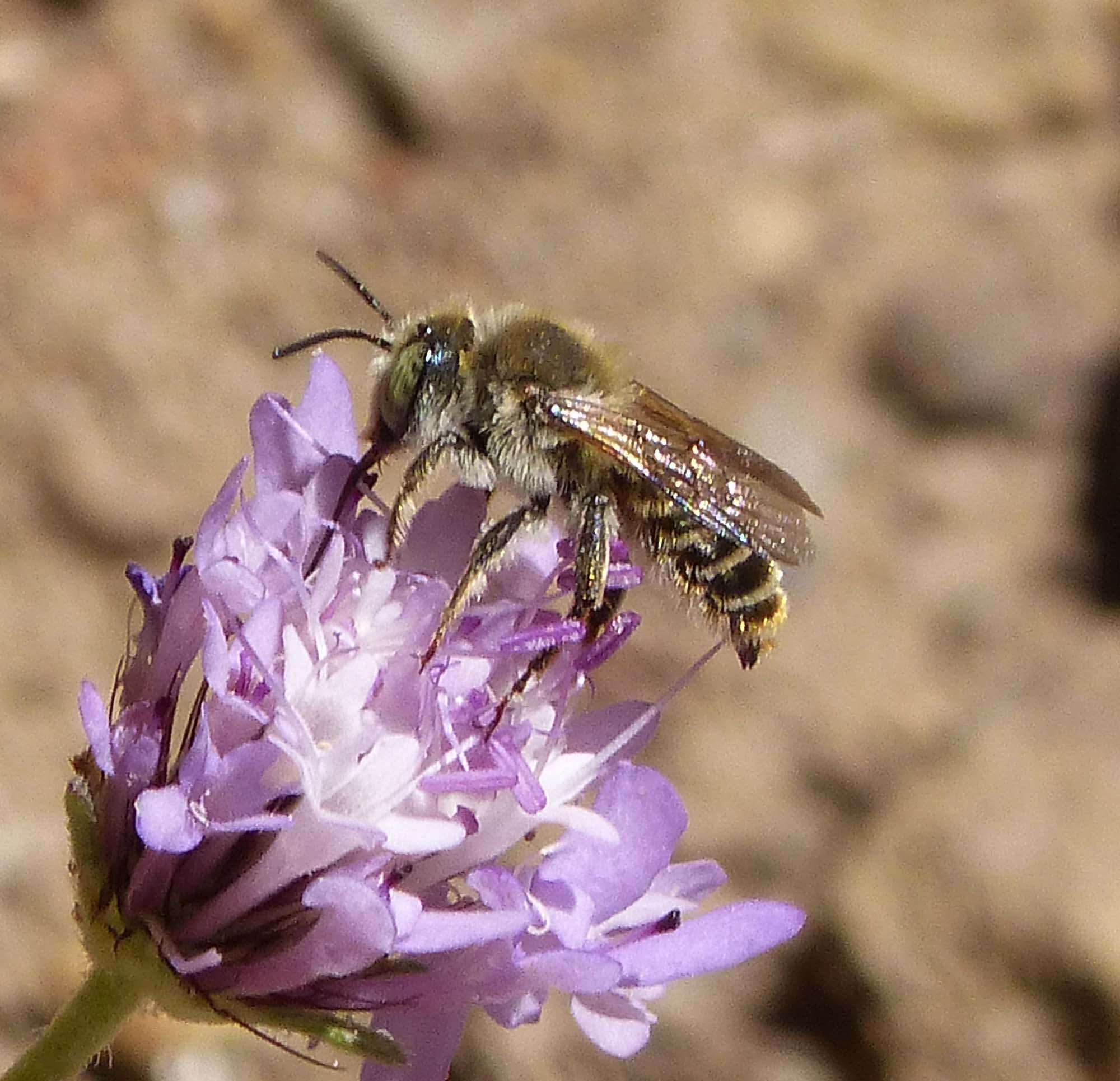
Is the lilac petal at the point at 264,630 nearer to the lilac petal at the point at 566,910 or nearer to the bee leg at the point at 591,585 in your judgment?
the bee leg at the point at 591,585

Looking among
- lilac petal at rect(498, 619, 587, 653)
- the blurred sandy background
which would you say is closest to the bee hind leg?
lilac petal at rect(498, 619, 587, 653)

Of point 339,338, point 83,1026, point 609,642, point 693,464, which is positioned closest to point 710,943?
point 609,642

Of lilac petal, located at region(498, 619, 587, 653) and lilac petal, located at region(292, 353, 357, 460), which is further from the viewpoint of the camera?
lilac petal, located at region(292, 353, 357, 460)

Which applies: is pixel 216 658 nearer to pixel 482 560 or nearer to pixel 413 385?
pixel 482 560

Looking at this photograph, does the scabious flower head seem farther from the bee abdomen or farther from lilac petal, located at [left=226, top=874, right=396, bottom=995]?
the bee abdomen

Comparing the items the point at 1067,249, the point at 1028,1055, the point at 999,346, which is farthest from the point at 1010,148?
the point at 1028,1055

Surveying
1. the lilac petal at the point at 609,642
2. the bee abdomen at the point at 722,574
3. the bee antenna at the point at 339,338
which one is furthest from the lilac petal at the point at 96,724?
the bee abdomen at the point at 722,574

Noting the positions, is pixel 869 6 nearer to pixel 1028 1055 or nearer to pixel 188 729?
pixel 1028 1055
